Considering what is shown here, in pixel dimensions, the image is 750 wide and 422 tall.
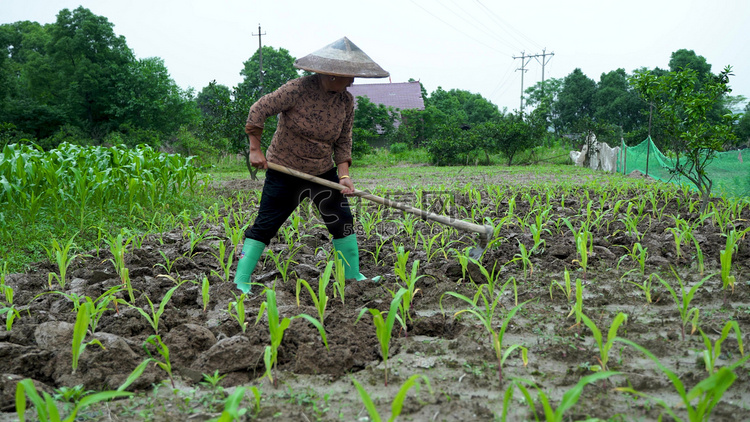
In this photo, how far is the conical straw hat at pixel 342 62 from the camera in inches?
116

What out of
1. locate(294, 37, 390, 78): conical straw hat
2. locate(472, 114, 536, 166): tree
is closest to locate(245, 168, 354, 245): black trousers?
locate(294, 37, 390, 78): conical straw hat

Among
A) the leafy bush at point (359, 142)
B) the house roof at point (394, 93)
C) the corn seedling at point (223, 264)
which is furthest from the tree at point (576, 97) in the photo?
the corn seedling at point (223, 264)

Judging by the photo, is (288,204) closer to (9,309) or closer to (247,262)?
(247,262)

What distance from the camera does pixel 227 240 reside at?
4477mm

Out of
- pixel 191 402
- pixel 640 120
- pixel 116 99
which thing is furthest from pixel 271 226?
pixel 640 120

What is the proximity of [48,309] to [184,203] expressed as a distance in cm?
416

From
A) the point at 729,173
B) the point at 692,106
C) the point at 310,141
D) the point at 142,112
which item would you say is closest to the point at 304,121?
the point at 310,141

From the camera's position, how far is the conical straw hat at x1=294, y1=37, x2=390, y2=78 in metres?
2.94

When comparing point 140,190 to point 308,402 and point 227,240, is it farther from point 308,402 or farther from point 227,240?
point 308,402

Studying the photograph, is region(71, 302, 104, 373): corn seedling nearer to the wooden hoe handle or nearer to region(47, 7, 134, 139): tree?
the wooden hoe handle

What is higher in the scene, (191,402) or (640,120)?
(640,120)

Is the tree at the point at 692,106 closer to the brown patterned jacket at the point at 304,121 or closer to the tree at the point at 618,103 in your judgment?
the brown patterned jacket at the point at 304,121

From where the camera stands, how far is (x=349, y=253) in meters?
3.28

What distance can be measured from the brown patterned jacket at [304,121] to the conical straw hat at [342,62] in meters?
0.15
